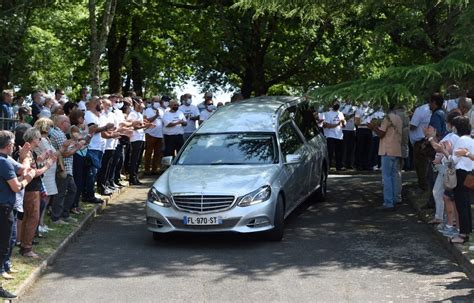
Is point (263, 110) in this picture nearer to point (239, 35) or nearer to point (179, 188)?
point (179, 188)

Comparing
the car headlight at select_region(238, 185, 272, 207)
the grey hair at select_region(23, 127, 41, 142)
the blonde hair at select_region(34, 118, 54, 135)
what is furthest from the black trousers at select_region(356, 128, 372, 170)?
the grey hair at select_region(23, 127, 41, 142)

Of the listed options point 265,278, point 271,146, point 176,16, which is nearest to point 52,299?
point 265,278

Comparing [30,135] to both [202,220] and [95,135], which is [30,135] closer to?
[202,220]

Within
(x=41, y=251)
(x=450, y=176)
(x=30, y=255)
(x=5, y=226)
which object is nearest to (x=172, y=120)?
(x=41, y=251)

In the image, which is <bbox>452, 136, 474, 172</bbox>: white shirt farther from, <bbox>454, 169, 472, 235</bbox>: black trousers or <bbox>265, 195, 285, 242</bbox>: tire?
<bbox>265, 195, 285, 242</bbox>: tire

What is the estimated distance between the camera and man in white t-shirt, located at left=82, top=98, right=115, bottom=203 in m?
13.5

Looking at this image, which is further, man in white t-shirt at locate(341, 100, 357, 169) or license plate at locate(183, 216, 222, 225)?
man in white t-shirt at locate(341, 100, 357, 169)

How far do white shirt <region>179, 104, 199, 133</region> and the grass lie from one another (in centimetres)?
703

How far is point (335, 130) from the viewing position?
65.3ft

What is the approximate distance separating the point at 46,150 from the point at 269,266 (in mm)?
3388

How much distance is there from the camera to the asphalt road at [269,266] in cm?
825

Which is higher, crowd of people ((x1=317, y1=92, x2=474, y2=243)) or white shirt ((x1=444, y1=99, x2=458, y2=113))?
white shirt ((x1=444, y1=99, x2=458, y2=113))

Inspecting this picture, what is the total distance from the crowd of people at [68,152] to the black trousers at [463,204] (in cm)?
547

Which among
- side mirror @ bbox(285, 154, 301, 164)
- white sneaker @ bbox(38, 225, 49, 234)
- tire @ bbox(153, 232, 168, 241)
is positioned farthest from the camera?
side mirror @ bbox(285, 154, 301, 164)
